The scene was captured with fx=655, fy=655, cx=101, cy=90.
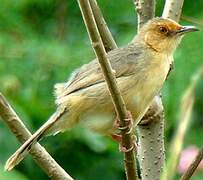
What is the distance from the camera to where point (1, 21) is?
471cm

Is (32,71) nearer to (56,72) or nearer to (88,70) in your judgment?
(56,72)

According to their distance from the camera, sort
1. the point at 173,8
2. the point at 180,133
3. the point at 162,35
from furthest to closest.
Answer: the point at 162,35 → the point at 173,8 → the point at 180,133

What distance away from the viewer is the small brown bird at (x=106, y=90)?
2854 mm

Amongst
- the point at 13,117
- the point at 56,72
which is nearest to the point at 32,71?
the point at 56,72

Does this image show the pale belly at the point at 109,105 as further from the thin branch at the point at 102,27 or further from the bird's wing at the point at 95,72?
the thin branch at the point at 102,27

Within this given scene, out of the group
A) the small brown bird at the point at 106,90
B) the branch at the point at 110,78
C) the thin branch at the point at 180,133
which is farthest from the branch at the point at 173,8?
the thin branch at the point at 180,133

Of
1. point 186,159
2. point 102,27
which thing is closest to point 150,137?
point 102,27

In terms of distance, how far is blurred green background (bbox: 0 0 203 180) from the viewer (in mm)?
3939

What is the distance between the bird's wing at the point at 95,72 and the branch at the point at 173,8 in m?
0.28

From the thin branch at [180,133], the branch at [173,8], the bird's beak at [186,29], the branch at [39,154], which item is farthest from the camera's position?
the bird's beak at [186,29]

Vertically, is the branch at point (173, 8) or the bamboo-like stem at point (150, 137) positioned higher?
the branch at point (173, 8)

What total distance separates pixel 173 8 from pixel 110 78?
1.00 m

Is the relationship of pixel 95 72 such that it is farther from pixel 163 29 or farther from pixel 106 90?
pixel 163 29

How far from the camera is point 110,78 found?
1.83m
